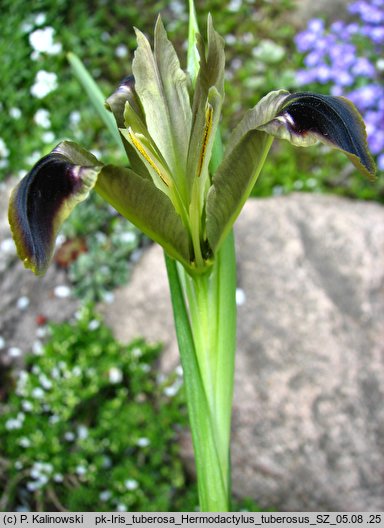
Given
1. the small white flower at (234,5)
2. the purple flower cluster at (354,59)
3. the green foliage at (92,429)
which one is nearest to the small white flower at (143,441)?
the green foliage at (92,429)

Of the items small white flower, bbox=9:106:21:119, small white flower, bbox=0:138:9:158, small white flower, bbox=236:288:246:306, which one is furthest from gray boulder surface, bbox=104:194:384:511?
small white flower, bbox=9:106:21:119

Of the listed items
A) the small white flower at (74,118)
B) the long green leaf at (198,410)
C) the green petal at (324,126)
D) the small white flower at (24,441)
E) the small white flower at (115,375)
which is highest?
the green petal at (324,126)

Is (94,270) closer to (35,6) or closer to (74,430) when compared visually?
(74,430)

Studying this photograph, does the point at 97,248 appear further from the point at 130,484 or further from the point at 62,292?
the point at 130,484

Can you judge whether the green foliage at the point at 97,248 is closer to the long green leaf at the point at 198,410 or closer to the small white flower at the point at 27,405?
the small white flower at the point at 27,405

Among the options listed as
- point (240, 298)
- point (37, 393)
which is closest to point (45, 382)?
point (37, 393)

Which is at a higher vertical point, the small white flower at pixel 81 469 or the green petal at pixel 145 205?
the green petal at pixel 145 205

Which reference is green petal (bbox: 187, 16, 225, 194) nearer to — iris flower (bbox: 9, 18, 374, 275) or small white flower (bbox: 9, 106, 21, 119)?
iris flower (bbox: 9, 18, 374, 275)
